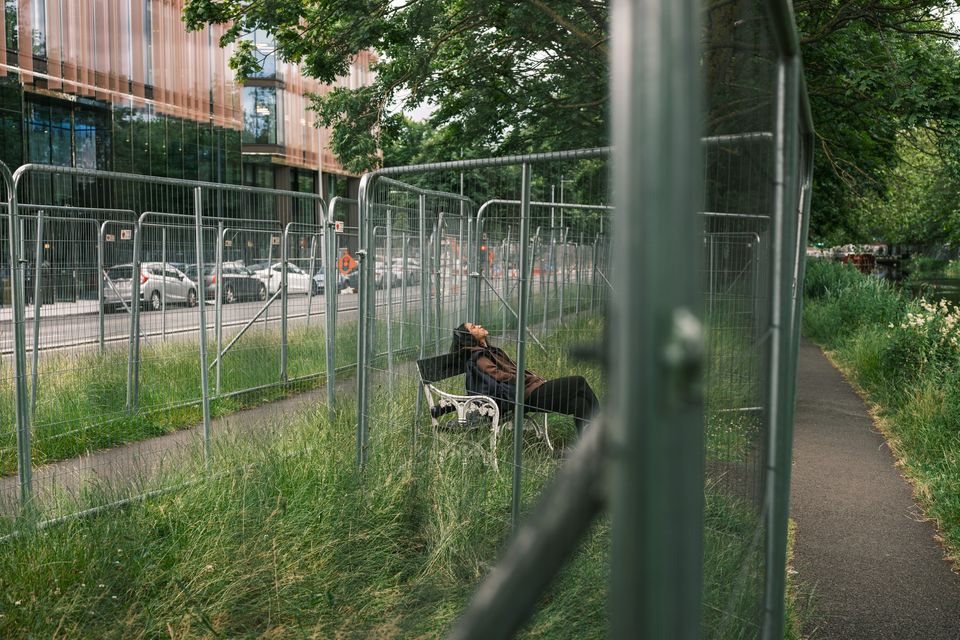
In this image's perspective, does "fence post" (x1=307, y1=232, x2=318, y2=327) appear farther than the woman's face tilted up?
Yes

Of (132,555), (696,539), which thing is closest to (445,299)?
(132,555)

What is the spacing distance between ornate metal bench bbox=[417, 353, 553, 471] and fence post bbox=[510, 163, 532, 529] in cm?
49

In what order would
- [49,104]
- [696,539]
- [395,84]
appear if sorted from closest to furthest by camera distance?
[696,539], [395,84], [49,104]

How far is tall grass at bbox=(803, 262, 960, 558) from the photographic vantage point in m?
6.43

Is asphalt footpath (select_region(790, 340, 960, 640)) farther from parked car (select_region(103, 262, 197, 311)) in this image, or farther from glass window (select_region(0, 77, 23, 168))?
glass window (select_region(0, 77, 23, 168))

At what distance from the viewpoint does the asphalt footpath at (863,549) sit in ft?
15.0

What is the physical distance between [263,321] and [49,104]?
58.2ft

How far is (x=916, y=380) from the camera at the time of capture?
31.7 ft

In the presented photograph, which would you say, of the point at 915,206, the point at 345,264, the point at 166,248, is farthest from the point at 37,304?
the point at 915,206

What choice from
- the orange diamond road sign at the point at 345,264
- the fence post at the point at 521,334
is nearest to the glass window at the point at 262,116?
the orange diamond road sign at the point at 345,264

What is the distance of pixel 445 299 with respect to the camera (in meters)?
8.61

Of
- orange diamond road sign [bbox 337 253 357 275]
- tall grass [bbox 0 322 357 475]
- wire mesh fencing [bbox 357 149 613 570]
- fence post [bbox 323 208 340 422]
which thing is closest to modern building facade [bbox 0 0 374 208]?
orange diamond road sign [bbox 337 253 357 275]

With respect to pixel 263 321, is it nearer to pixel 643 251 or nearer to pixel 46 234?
pixel 46 234

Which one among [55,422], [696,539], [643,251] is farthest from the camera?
[55,422]
